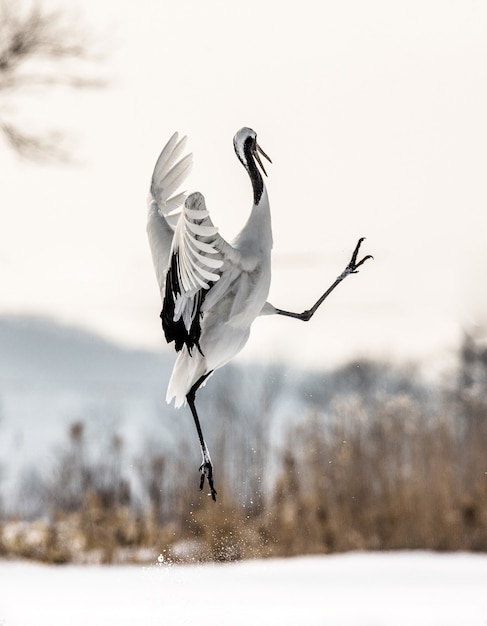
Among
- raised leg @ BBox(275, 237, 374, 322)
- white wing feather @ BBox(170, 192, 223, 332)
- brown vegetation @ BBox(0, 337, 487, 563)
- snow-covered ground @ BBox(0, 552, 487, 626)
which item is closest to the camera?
white wing feather @ BBox(170, 192, 223, 332)

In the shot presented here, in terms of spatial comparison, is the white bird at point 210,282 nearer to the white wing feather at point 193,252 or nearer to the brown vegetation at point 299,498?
the white wing feather at point 193,252

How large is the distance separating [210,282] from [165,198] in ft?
1.66

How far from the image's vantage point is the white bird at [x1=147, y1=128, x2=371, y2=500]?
101 inches

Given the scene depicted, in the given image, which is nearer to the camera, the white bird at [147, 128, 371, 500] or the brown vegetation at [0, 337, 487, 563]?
the white bird at [147, 128, 371, 500]

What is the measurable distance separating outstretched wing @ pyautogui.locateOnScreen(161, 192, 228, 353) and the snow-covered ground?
2090 mm

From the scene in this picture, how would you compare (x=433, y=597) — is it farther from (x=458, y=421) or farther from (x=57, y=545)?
(x=57, y=545)

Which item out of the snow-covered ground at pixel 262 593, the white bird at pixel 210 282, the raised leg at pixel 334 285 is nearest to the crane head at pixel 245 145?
the white bird at pixel 210 282

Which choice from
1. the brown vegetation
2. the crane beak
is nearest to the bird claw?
the crane beak

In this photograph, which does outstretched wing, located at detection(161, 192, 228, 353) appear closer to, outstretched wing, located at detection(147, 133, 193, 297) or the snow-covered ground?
outstretched wing, located at detection(147, 133, 193, 297)

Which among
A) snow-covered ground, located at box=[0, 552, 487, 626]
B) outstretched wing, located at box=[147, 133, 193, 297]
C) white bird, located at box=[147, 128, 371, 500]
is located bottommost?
snow-covered ground, located at box=[0, 552, 487, 626]

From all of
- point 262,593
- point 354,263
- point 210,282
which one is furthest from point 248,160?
point 262,593

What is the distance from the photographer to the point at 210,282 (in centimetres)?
279

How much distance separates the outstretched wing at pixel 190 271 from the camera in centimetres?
251

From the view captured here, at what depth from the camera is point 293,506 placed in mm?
5602
